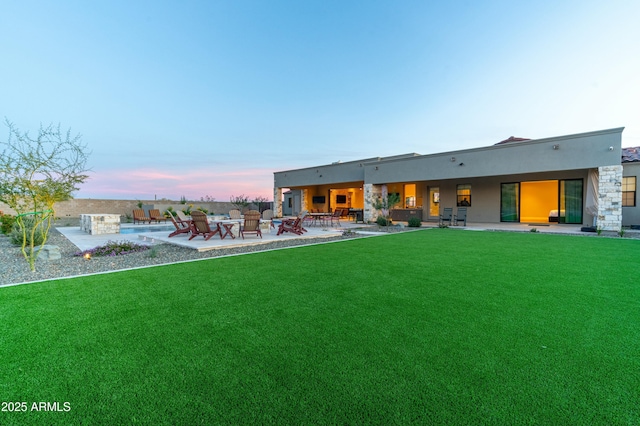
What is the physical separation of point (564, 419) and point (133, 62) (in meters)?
15.9

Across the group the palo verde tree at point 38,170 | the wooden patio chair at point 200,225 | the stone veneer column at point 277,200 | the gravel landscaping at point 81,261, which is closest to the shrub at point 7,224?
the gravel landscaping at point 81,261

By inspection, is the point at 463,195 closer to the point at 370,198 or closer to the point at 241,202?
the point at 370,198

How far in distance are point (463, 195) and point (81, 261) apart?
16.6 meters

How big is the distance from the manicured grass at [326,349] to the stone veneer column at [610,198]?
8704 millimetres

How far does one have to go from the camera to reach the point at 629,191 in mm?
12312

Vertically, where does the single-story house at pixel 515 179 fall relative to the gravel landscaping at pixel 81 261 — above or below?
above

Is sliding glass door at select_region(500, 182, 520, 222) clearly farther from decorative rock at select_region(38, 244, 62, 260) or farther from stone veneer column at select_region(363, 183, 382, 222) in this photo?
decorative rock at select_region(38, 244, 62, 260)

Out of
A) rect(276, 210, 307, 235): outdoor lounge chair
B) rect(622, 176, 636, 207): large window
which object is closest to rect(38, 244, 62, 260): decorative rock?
rect(276, 210, 307, 235): outdoor lounge chair

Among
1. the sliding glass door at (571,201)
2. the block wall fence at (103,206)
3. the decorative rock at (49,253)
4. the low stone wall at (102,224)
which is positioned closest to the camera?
the decorative rock at (49,253)

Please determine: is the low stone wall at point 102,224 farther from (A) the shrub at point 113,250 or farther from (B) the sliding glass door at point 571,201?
(B) the sliding glass door at point 571,201

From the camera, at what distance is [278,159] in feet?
79.2

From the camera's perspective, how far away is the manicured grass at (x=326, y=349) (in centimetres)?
165

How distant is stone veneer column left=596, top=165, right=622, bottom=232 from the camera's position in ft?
33.9

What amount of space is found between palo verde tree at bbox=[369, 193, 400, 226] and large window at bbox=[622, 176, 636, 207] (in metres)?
9.42
